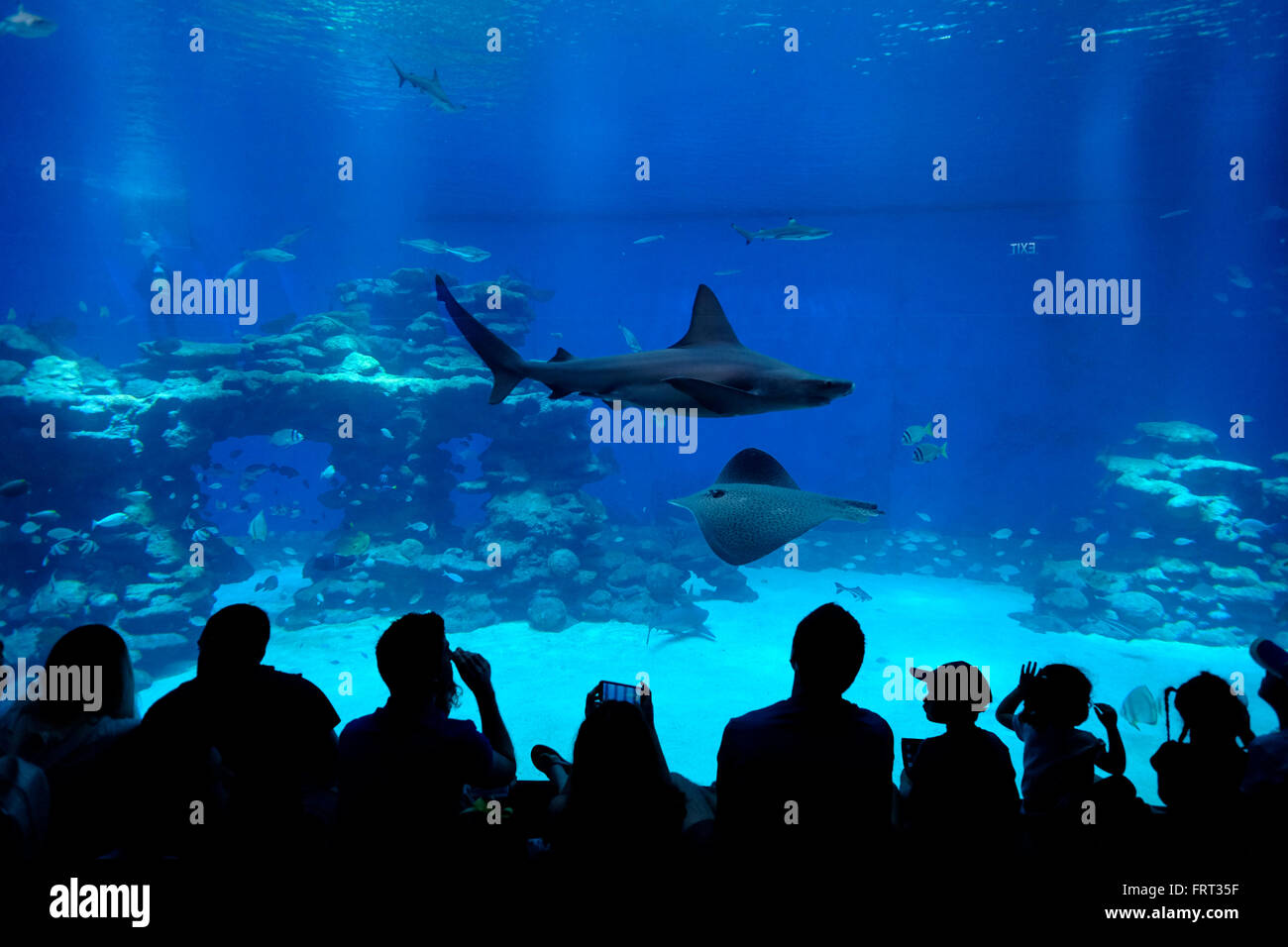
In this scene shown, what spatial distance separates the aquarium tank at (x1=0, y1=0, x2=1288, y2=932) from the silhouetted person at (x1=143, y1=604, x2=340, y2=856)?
1.95 meters

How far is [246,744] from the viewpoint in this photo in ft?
8.24

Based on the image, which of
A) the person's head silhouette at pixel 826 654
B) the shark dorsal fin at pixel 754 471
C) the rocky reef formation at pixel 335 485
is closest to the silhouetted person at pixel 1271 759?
the person's head silhouette at pixel 826 654

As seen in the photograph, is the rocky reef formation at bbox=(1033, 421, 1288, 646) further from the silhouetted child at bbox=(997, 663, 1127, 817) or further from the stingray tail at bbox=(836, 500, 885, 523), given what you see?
the stingray tail at bbox=(836, 500, 885, 523)

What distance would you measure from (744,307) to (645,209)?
706cm

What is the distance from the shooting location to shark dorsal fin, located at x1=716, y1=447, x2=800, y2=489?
3945mm

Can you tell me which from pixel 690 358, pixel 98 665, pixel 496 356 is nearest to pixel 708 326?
pixel 690 358

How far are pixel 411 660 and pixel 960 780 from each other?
1.97 metres

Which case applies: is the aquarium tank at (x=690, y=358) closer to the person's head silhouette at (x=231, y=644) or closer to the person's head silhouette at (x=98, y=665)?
the person's head silhouette at (x=231, y=644)

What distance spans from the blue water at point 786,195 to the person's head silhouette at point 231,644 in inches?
299

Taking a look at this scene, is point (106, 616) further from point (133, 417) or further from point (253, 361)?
point (253, 361)

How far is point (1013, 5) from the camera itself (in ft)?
41.4

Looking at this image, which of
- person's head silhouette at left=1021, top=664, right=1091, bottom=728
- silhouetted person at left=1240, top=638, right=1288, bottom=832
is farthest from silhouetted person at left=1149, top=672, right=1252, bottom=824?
person's head silhouette at left=1021, top=664, right=1091, bottom=728

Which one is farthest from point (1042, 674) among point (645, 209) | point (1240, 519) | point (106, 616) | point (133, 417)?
point (645, 209)

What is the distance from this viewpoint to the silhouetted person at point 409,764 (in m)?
2.14
